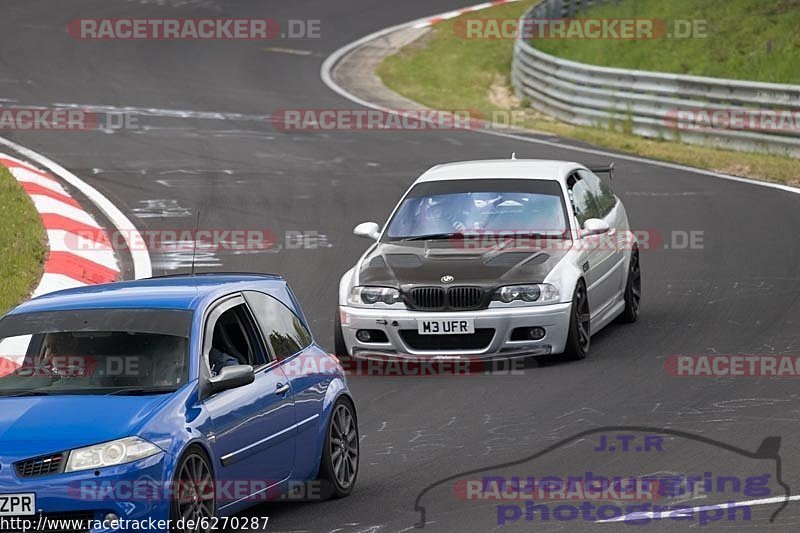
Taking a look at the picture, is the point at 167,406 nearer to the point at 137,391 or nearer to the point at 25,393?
the point at 137,391

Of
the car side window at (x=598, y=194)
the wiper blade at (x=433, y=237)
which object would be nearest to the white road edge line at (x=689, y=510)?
the wiper blade at (x=433, y=237)

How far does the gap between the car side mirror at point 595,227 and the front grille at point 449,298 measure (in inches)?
54.6

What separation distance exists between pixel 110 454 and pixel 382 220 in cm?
1232

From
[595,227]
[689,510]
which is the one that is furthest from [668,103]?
A: [689,510]

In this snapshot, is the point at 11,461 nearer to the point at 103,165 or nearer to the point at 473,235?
the point at 473,235

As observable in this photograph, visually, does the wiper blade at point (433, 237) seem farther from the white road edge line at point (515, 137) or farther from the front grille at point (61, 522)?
the white road edge line at point (515, 137)

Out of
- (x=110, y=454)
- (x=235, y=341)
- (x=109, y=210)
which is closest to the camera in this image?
(x=110, y=454)

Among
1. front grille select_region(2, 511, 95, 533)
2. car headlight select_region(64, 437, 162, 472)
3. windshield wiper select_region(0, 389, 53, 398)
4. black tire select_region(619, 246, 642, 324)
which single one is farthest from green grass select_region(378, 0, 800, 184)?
front grille select_region(2, 511, 95, 533)

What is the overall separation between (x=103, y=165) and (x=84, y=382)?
49.0ft

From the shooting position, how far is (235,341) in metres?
8.70

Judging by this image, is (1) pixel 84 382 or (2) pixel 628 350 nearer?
(1) pixel 84 382

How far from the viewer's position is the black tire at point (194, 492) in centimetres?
734

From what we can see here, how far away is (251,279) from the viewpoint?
9.21m

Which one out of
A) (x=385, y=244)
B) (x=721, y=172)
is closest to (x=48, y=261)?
(x=385, y=244)
